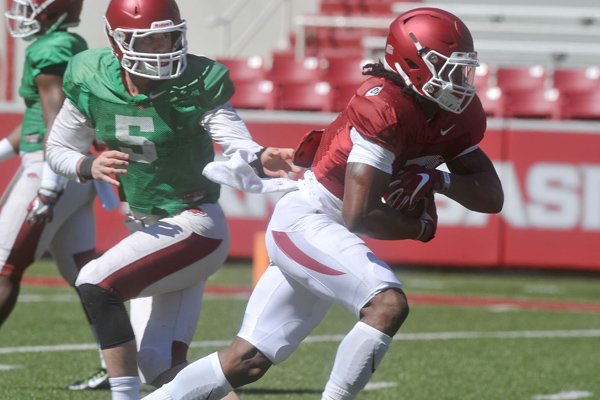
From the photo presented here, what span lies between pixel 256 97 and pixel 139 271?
7.97 metres

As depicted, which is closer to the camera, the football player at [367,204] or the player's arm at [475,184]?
the football player at [367,204]

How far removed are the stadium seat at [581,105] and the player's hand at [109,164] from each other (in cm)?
813

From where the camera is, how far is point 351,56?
15.0 metres

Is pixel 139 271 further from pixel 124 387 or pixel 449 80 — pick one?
pixel 449 80

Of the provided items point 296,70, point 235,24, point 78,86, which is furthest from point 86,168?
point 235,24

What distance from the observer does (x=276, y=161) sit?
4.30 m

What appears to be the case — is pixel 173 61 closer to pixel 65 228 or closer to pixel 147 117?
pixel 147 117

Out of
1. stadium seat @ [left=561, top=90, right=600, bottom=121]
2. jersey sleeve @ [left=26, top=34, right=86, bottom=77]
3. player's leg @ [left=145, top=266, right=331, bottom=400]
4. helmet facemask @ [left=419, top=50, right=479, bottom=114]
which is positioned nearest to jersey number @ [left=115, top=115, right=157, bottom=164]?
player's leg @ [left=145, top=266, right=331, bottom=400]

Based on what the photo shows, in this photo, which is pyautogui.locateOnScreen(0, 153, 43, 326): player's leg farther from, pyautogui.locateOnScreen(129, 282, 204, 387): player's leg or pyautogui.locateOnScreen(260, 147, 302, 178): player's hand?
pyautogui.locateOnScreen(260, 147, 302, 178): player's hand

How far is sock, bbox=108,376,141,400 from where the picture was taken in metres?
4.07

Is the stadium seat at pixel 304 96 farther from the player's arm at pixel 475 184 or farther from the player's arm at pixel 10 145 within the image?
the player's arm at pixel 475 184

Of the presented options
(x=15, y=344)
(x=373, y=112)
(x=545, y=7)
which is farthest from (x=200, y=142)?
(x=545, y=7)

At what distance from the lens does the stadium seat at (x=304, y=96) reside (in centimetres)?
1192

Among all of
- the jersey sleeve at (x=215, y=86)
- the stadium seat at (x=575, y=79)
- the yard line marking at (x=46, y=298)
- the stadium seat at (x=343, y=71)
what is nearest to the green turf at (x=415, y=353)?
the yard line marking at (x=46, y=298)
